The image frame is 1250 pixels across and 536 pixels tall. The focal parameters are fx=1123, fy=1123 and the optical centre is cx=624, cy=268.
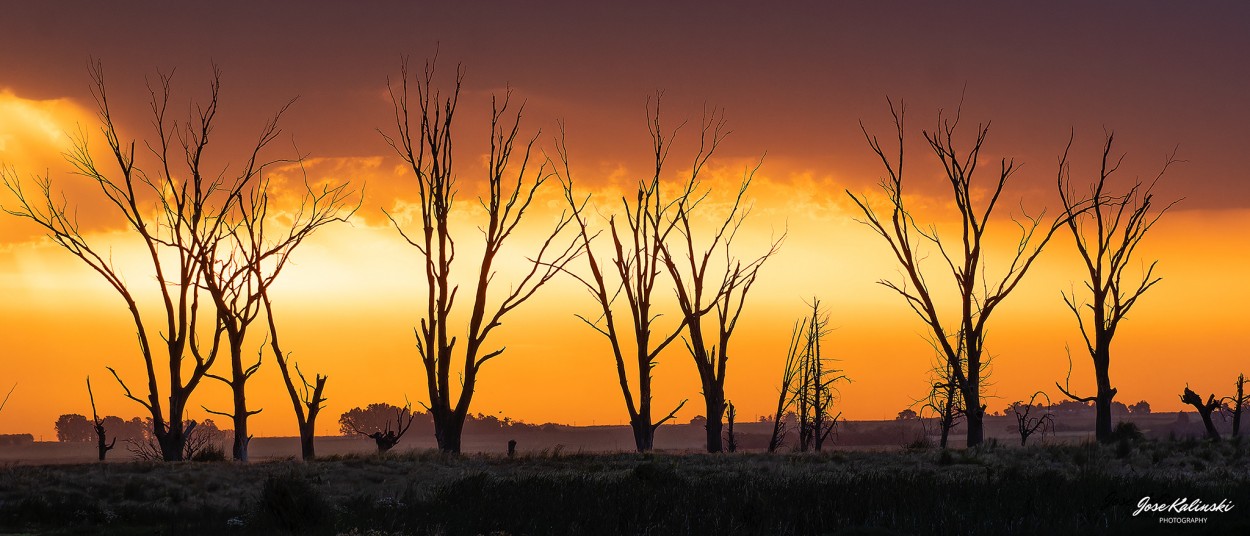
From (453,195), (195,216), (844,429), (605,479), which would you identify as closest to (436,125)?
(453,195)

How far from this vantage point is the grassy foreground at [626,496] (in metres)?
Result: 15.5

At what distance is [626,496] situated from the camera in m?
18.3

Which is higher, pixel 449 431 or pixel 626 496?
pixel 449 431

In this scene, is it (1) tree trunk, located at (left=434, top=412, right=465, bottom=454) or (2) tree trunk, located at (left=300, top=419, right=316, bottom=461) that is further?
(2) tree trunk, located at (left=300, top=419, right=316, bottom=461)

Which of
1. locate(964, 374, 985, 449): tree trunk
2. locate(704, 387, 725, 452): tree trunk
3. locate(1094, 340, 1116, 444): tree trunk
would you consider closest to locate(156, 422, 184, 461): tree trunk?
locate(704, 387, 725, 452): tree trunk

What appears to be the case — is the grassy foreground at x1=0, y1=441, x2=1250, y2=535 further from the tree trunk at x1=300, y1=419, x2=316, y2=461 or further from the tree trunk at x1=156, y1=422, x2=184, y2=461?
the tree trunk at x1=156, y1=422, x2=184, y2=461

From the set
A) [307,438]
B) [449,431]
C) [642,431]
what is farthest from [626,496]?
[307,438]

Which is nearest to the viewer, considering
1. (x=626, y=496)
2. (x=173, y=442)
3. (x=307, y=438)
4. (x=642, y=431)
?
(x=626, y=496)

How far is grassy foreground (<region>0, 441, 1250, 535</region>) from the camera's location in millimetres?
15500

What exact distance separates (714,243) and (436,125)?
9.86 m

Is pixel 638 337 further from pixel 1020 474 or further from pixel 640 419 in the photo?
pixel 1020 474

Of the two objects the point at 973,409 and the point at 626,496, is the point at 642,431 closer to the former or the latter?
the point at 973,409

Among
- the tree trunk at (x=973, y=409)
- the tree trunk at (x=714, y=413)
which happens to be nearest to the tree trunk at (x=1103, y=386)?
the tree trunk at (x=973, y=409)

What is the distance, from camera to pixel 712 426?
3588 cm
